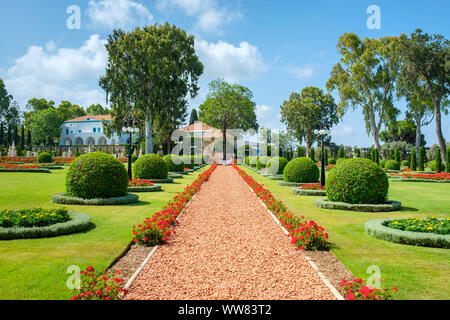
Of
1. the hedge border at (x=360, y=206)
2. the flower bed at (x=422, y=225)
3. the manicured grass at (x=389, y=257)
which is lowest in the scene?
the manicured grass at (x=389, y=257)

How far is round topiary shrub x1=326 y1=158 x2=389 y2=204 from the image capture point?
1052 centimetres

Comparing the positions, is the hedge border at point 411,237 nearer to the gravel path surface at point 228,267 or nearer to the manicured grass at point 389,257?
the manicured grass at point 389,257

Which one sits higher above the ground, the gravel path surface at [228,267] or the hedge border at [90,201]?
the hedge border at [90,201]

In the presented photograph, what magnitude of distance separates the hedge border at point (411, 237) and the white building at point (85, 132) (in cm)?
7399

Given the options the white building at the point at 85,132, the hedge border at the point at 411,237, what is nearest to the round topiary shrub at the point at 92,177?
the hedge border at the point at 411,237

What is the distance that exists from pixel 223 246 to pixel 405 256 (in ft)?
11.2

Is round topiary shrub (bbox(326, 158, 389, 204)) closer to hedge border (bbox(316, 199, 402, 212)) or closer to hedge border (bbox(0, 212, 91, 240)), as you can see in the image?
hedge border (bbox(316, 199, 402, 212))

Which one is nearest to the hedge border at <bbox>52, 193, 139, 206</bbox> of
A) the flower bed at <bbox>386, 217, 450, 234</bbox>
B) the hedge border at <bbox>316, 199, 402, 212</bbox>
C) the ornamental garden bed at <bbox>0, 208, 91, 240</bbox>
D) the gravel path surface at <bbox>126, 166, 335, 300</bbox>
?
the ornamental garden bed at <bbox>0, 208, 91, 240</bbox>

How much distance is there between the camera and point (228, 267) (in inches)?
203

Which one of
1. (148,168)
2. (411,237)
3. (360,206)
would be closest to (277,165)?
(148,168)

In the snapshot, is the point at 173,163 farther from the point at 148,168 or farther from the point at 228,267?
the point at 228,267

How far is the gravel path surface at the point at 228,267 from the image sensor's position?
4.18 m
